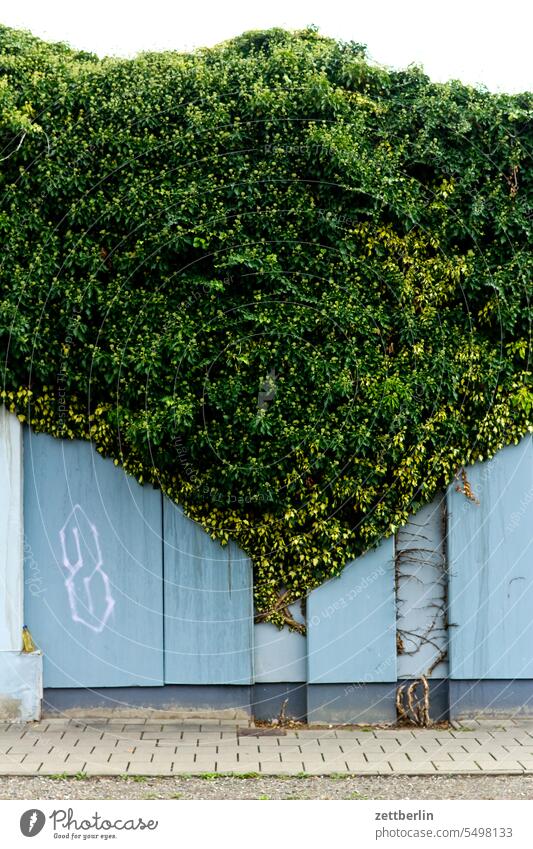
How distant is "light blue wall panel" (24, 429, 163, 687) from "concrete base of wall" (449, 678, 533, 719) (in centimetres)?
273

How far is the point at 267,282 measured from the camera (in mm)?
9555

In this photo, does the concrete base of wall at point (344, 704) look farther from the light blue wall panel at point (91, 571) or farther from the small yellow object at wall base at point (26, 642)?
the small yellow object at wall base at point (26, 642)

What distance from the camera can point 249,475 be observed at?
9547 millimetres

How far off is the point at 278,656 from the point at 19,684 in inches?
92.5

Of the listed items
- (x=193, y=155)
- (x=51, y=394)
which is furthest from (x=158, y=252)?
(x=51, y=394)

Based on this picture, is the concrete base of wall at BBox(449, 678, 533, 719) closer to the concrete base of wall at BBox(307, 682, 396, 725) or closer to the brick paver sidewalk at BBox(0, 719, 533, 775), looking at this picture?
the brick paver sidewalk at BBox(0, 719, 533, 775)

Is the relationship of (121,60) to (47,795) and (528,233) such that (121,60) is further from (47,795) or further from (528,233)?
(47,795)

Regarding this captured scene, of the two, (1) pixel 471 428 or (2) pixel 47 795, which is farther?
(1) pixel 471 428

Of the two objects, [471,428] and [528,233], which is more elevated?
[528,233]

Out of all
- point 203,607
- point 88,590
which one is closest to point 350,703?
point 203,607

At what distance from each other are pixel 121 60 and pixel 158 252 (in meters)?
1.84

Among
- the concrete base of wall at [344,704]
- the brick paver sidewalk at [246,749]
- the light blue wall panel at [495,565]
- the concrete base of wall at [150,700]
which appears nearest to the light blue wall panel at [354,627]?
the concrete base of wall at [344,704]

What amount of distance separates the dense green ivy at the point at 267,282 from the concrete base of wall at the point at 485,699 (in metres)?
1.62

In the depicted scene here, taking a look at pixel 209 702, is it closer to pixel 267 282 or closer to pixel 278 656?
pixel 278 656
